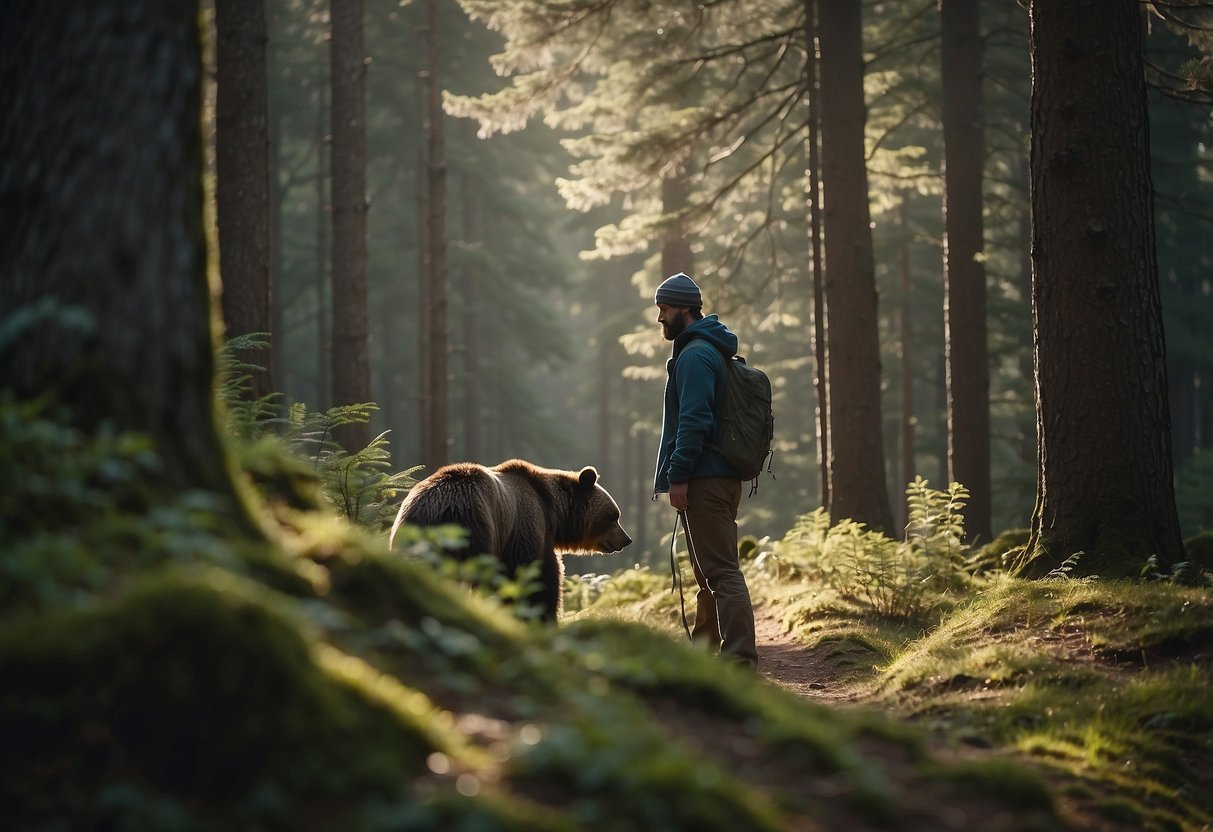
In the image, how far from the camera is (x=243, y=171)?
11781 mm

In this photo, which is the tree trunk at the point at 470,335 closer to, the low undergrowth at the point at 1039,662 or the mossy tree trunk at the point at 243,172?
the mossy tree trunk at the point at 243,172

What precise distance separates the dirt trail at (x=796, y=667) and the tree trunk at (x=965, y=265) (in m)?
6.46

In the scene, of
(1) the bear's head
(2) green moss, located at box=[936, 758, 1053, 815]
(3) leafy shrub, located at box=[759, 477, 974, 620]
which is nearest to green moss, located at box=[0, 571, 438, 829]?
(2) green moss, located at box=[936, 758, 1053, 815]

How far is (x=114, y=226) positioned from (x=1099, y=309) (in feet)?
23.7

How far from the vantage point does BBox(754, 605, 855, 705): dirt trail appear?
7.96 m

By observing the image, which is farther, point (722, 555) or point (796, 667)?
point (796, 667)

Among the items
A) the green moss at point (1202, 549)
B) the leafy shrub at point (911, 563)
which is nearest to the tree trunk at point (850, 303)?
the leafy shrub at point (911, 563)

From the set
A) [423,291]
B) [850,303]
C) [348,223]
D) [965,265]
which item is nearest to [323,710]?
[850,303]

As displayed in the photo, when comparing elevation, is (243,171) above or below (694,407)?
above

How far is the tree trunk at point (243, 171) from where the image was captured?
1157 centimetres

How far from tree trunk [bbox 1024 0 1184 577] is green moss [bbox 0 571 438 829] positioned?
682 cm

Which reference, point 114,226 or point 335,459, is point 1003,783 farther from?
point 335,459

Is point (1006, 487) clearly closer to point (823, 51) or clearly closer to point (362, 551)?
point (823, 51)

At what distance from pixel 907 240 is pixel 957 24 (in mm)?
10326
